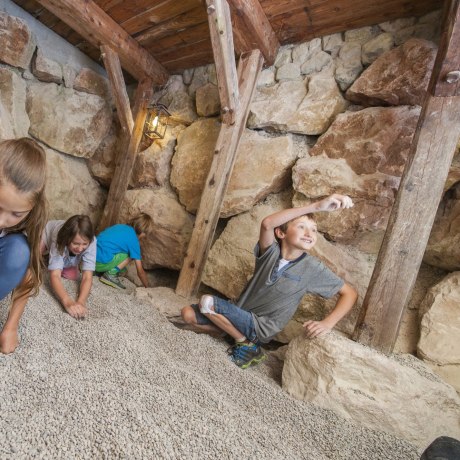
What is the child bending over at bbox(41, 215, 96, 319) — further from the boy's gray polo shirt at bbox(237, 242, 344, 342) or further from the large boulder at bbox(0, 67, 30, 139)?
the large boulder at bbox(0, 67, 30, 139)

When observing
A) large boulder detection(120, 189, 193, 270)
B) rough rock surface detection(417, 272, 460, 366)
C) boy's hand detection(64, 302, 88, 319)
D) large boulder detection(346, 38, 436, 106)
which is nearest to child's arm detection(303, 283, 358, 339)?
rough rock surface detection(417, 272, 460, 366)

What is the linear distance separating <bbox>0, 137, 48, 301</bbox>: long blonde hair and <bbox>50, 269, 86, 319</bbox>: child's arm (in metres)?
0.50

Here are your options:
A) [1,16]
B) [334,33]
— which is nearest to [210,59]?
[334,33]

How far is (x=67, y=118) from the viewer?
3.71m

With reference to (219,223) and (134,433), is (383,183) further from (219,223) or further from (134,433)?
(134,433)

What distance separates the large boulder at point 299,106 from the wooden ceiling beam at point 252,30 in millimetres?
371

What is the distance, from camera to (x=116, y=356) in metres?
1.40

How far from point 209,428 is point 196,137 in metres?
3.08

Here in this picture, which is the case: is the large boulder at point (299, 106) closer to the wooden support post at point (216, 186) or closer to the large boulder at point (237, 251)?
the wooden support post at point (216, 186)

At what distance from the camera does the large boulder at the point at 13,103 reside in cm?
313

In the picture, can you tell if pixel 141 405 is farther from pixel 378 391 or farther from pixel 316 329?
pixel 378 391

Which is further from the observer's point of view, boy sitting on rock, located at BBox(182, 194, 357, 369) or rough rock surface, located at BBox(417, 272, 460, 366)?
boy sitting on rock, located at BBox(182, 194, 357, 369)

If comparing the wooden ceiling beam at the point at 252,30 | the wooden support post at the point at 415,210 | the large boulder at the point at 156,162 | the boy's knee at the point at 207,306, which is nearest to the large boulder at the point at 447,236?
the wooden support post at the point at 415,210

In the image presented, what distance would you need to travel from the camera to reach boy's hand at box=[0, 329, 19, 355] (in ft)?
3.90
